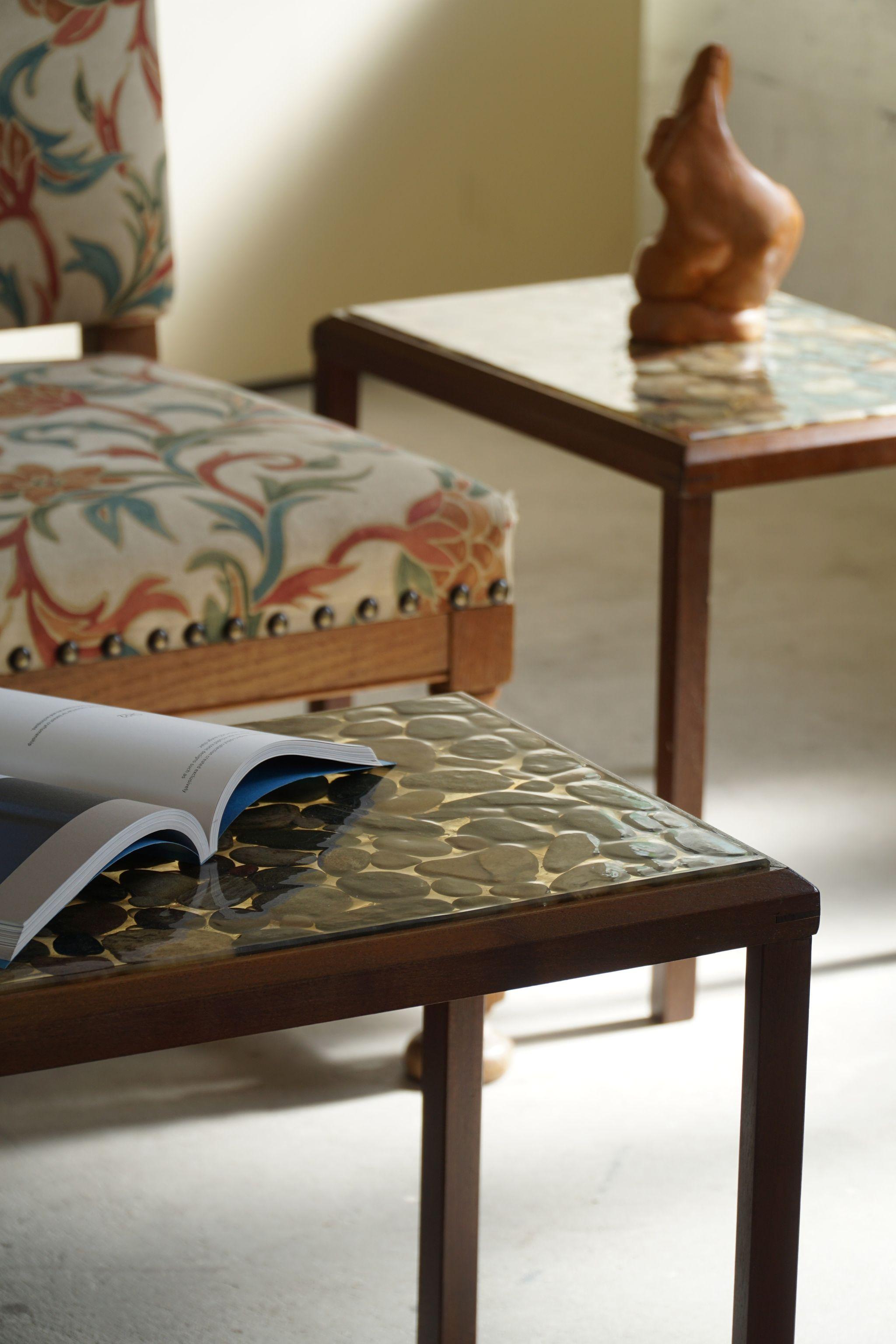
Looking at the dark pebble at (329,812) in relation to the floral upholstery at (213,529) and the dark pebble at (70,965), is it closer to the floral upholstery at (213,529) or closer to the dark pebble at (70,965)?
the dark pebble at (70,965)

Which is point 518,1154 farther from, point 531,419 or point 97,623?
point 531,419

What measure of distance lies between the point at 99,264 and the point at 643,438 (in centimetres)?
52

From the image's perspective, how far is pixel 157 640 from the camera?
1192mm

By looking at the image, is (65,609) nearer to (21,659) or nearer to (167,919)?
(21,659)

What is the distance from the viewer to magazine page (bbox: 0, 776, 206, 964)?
0.65 m

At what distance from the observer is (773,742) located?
6.15ft

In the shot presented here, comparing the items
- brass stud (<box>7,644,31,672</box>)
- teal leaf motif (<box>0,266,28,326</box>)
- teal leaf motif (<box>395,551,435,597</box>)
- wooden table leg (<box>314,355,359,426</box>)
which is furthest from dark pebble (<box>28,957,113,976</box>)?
wooden table leg (<box>314,355,359,426</box>)

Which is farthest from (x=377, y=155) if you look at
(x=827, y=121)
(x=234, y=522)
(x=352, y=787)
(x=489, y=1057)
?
(x=352, y=787)

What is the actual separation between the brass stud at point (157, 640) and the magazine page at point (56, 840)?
0.47 meters

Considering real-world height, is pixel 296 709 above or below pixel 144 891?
below

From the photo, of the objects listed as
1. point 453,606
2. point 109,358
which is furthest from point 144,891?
point 109,358

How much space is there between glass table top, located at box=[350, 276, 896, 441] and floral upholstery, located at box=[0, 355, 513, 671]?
0.17 metres

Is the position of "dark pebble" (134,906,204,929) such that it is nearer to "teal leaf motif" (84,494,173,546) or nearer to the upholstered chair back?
"teal leaf motif" (84,494,173,546)

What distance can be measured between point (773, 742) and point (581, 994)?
0.55 metres
